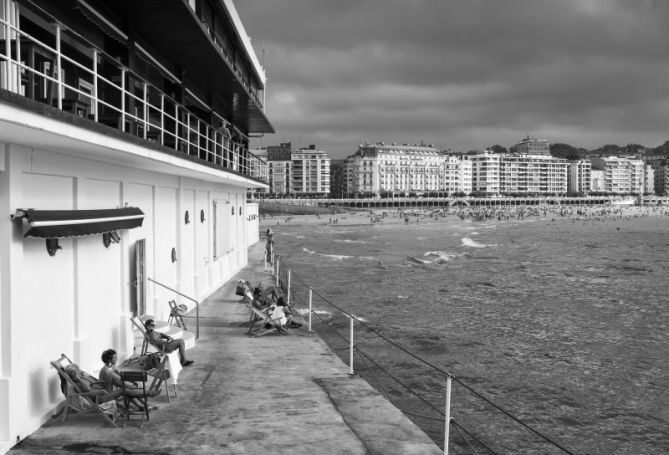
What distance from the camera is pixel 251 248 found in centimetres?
4031

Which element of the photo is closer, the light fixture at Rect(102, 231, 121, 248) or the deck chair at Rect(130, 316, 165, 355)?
the light fixture at Rect(102, 231, 121, 248)

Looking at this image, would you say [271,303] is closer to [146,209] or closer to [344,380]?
[146,209]

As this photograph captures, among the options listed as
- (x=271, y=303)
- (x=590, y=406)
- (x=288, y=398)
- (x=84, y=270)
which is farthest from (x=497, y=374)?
(x=84, y=270)

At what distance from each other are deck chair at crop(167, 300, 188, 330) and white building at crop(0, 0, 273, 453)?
0.29 meters

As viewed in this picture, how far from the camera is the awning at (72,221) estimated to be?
7.38m

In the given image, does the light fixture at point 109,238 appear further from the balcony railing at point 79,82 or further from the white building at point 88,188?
the balcony railing at point 79,82

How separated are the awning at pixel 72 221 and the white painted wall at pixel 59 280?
0.59ft

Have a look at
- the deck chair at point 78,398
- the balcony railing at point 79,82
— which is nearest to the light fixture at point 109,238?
the balcony railing at point 79,82

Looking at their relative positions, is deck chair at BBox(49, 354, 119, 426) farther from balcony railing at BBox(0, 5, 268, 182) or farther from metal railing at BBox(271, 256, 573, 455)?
metal railing at BBox(271, 256, 573, 455)

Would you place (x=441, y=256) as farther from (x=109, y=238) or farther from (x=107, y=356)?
(x=107, y=356)

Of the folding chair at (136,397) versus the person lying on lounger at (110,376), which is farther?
the person lying on lounger at (110,376)

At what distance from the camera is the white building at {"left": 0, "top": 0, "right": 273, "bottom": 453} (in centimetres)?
721

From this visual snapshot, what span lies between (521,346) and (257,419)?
12.5 m

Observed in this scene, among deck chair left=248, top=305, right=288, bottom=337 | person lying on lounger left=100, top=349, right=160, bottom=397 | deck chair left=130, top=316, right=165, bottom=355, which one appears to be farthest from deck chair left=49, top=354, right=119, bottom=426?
deck chair left=248, top=305, right=288, bottom=337
